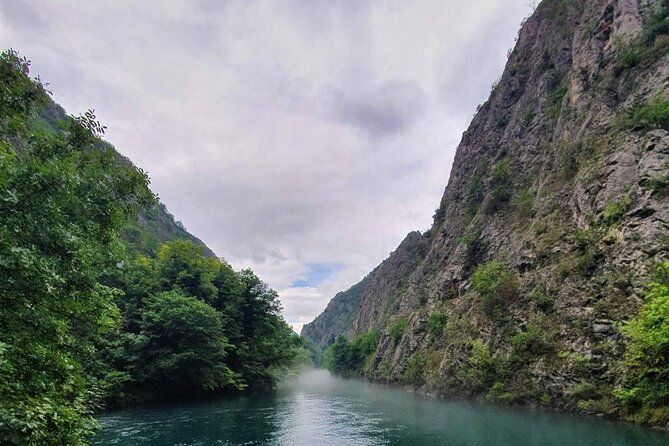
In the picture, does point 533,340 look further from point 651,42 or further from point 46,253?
point 46,253

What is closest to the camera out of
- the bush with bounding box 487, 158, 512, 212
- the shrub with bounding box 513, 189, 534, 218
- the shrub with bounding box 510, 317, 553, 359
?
the shrub with bounding box 510, 317, 553, 359

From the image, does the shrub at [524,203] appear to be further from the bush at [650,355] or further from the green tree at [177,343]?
the green tree at [177,343]

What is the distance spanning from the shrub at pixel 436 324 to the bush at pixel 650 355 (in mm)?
31241

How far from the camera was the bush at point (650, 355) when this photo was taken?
2023cm

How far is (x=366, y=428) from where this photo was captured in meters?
25.4

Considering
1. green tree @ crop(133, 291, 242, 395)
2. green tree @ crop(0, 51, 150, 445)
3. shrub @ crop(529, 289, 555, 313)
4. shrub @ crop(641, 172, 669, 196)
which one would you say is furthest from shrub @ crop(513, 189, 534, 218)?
green tree @ crop(0, 51, 150, 445)

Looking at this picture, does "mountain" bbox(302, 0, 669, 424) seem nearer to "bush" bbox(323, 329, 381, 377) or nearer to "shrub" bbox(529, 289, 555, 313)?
"shrub" bbox(529, 289, 555, 313)

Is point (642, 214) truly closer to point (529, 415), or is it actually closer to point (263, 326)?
point (529, 415)

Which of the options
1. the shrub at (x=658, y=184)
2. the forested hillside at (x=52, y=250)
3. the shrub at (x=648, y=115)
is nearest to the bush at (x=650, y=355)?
the shrub at (x=658, y=184)

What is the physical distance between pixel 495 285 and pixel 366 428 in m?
22.5

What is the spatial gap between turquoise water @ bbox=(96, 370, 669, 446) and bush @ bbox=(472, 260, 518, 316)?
34.3 ft

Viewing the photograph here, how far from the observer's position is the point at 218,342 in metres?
39.6

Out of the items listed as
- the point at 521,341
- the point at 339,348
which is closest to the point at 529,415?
the point at 521,341

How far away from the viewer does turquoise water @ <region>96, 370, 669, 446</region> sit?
19.9 meters
